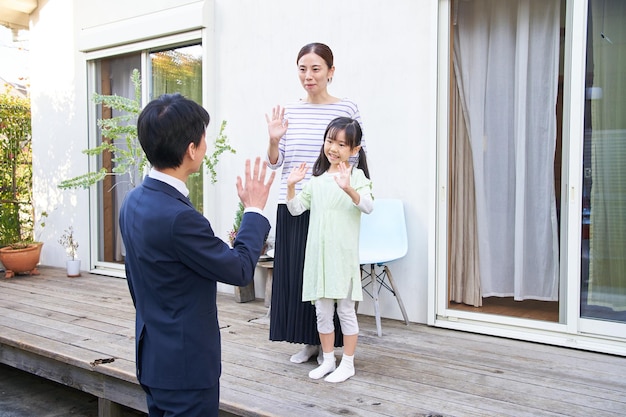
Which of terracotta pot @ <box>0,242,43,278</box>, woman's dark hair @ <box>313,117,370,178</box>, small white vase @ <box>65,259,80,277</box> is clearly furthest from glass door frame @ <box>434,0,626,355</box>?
terracotta pot @ <box>0,242,43,278</box>

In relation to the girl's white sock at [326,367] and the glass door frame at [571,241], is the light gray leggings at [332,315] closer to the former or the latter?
the girl's white sock at [326,367]

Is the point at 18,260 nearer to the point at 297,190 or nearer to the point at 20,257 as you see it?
the point at 20,257

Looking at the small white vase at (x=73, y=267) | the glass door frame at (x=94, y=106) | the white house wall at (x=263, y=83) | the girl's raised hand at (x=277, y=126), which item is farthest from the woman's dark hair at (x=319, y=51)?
the small white vase at (x=73, y=267)

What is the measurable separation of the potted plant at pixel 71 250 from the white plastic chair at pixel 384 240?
9.88ft

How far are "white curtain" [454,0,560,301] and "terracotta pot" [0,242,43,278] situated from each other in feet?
13.7

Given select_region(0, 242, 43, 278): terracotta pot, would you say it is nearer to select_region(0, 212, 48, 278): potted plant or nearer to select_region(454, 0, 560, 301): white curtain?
select_region(0, 212, 48, 278): potted plant

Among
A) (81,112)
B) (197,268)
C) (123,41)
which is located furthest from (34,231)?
(197,268)

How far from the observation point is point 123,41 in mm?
5184

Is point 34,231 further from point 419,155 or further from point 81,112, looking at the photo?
point 419,155

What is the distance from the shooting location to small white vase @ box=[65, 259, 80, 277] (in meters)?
5.41

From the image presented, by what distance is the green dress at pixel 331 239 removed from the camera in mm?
2520

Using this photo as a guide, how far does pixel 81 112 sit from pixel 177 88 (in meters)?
1.20

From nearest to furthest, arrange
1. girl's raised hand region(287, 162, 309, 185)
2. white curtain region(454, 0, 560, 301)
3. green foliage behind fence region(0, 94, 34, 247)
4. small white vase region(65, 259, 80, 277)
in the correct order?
girl's raised hand region(287, 162, 309, 185) < white curtain region(454, 0, 560, 301) < small white vase region(65, 259, 80, 277) < green foliage behind fence region(0, 94, 34, 247)

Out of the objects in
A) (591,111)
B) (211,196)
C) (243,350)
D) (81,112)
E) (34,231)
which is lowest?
(243,350)
